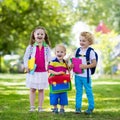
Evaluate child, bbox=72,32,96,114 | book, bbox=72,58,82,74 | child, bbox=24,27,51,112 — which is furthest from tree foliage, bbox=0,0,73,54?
book, bbox=72,58,82,74

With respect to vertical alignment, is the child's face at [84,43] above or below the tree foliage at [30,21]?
below

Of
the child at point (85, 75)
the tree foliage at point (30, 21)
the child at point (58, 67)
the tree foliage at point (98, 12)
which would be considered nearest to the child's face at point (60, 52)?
the child at point (58, 67)

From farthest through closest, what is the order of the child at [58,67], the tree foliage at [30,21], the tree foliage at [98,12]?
the tree foliage at [98,12]
the tree foliage at [30,21]
the child at [58,67]

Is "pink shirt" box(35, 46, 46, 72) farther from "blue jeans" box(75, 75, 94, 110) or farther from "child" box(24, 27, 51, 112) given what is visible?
"blue jeans" box(75, 75, 94, 110)

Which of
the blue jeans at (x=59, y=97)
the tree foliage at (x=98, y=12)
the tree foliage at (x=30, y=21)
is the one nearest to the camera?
the blue jeans at (x=59, y=97)

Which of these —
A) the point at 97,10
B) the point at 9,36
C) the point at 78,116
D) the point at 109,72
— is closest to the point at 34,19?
Answer: the point at 9,36

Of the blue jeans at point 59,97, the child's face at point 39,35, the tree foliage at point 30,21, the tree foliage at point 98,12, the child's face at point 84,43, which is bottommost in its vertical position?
the blue jeans at point 59,97

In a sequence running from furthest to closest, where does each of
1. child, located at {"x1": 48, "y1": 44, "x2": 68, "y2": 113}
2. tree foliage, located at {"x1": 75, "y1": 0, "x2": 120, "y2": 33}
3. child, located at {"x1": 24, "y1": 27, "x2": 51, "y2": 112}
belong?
tree foliage, located at {"x1": 75, "y1": 0, "x2": 120, "y2": 33}
child, located at {"x1": 24, "y1": 27, "x2": 51, "y2": 112}
child, located at {"x1": 48, "y1": 44, "x2": 68, "y2": 113}

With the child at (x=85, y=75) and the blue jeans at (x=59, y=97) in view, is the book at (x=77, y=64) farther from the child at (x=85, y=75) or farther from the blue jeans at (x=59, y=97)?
the blue jeans at (x=59, y=97)

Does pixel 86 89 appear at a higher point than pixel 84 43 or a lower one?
lower

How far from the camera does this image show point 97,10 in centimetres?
5012

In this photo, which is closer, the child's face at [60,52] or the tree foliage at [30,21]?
the child's face at [60,52]

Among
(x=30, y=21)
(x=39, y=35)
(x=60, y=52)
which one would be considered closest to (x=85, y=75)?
(x=60, y=52)

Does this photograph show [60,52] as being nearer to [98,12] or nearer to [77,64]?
[77,64]
